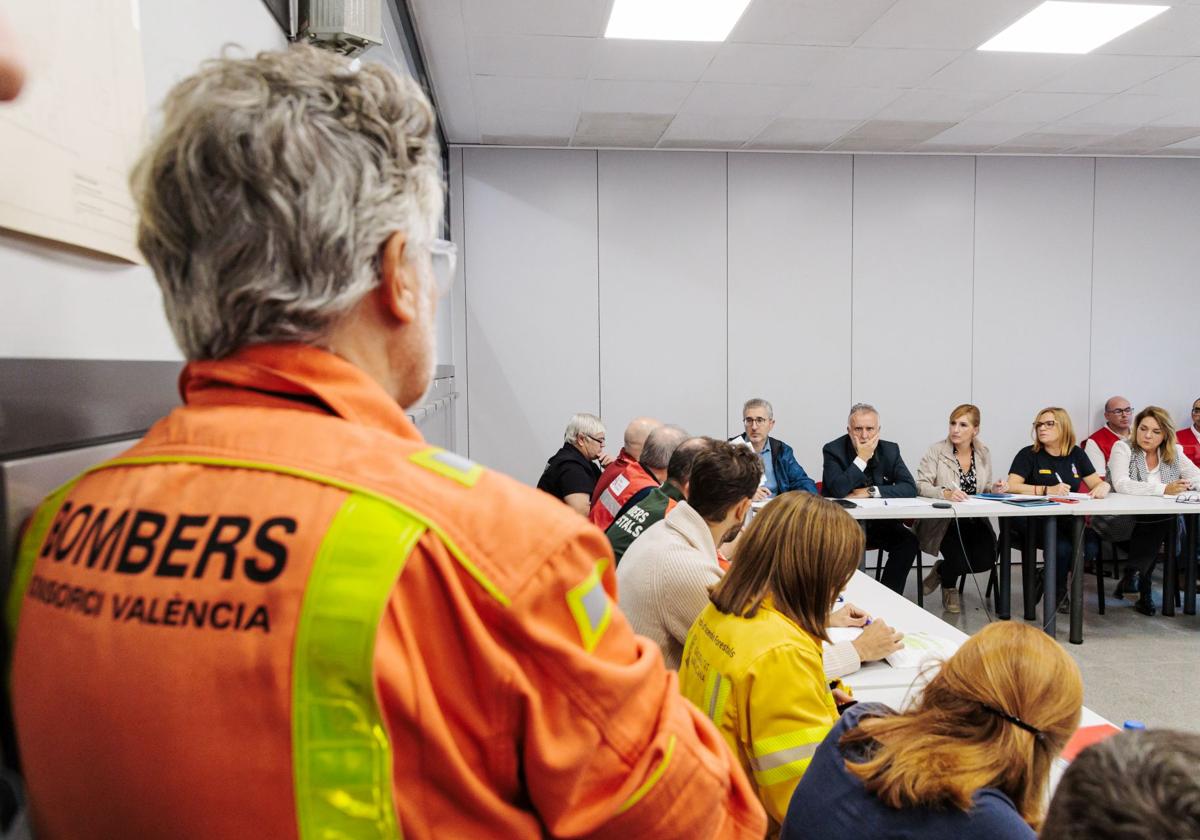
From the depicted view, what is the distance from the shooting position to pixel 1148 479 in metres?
5.34

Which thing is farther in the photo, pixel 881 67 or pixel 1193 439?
pixel 1193 439

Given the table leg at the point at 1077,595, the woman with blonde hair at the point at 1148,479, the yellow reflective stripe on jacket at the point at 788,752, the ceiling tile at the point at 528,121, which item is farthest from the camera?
the ceiling tile at the point at 528,121

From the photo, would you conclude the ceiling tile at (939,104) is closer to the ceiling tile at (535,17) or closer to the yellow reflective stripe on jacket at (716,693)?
the ceiling tile at (535,17)

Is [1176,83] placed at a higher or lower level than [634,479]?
higher

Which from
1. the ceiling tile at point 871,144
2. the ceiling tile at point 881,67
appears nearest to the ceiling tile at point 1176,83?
the ceiling tile at point 881,67

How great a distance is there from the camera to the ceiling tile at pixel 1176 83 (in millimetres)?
4535

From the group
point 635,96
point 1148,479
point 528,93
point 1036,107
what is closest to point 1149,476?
point 1148,479

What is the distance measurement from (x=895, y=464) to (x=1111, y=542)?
1442mm

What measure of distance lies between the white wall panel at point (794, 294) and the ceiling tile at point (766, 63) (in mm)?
1643

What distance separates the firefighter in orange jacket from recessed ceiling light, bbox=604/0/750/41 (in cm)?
357

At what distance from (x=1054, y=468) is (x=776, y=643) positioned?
15.3 ft

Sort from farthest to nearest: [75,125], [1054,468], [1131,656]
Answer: [1054,468] < [1131,656] < [75,125]

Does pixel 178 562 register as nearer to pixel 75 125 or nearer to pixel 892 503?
pixel 75 125

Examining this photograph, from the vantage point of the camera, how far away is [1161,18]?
152 inches
